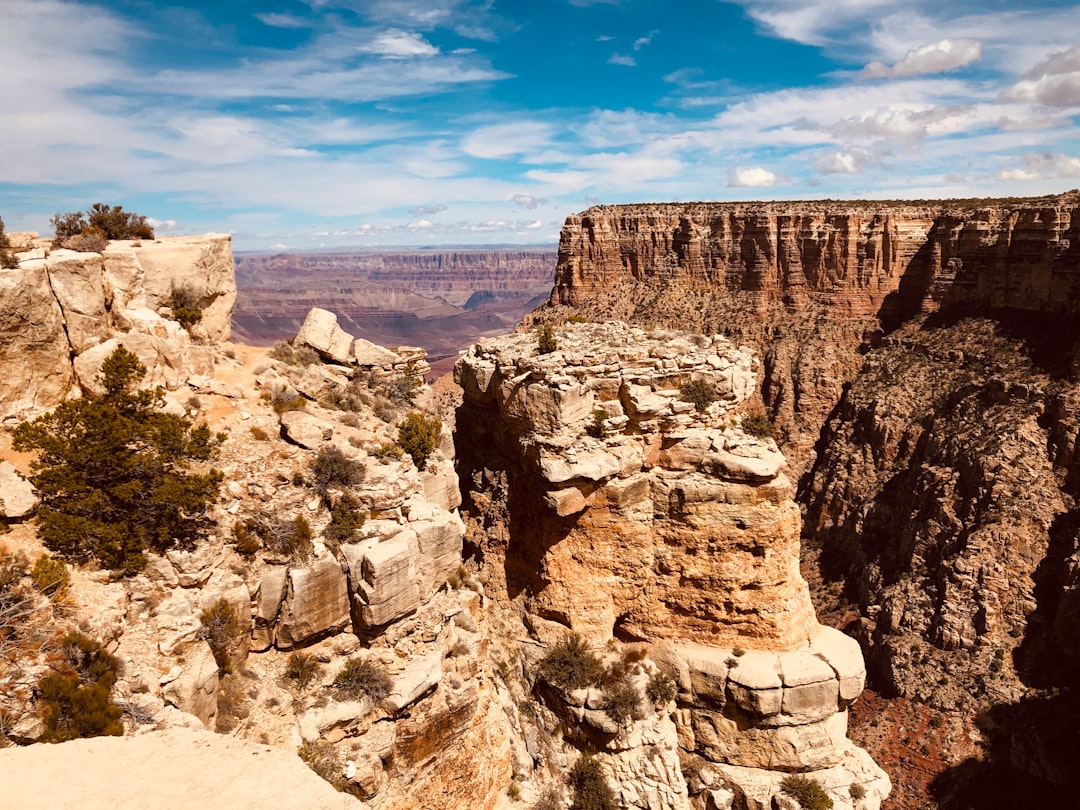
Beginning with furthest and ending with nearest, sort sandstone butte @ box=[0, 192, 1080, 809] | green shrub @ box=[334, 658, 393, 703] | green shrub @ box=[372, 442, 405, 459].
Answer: green shrub @ box=[372, 442, 405, 459], green shrub @ box=[334, 658, 393, 703], sandstone butte @ box=[0, 192, 1080, 809]

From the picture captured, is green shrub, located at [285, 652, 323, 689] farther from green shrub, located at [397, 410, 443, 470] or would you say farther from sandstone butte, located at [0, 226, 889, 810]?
green shrub, located at [397, 410, 443, 470]

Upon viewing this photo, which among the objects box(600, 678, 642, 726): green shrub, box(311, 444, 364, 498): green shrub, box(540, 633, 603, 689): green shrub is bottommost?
box(600, 678, 642, 726): green shrub

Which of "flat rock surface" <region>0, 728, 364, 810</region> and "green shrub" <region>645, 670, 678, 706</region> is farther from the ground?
"flat rock surface" <region>0, 728, 364, 810</region>

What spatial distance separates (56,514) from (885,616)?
41.8 metres

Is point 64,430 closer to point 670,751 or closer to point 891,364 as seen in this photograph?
point 670,751

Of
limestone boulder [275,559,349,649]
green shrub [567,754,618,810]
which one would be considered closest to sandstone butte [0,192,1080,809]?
limestone boulder [275,559,349,649]

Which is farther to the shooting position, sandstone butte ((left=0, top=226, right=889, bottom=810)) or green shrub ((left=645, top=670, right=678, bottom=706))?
green shrub ((left=645, top=670, right=678, bottom=706))

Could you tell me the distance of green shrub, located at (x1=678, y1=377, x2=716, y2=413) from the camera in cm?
1524

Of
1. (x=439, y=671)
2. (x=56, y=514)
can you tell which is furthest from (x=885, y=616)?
(x=56, y=514)

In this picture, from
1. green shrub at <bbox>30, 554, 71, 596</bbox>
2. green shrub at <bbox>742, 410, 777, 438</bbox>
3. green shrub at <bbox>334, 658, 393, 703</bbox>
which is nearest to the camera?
green shrub at <bbox>30, 554, 71, 596</bbox>

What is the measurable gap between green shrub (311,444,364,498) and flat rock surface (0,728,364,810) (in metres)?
6.16

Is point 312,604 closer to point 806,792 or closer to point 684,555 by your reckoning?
point 684,555

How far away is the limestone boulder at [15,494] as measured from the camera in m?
9.92

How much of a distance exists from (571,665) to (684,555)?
12.7 ft
